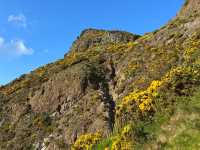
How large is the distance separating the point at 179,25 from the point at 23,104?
16427mm

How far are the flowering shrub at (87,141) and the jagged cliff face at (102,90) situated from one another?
285 millimetres

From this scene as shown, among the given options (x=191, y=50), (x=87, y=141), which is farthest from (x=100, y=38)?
(x=87, y=141)

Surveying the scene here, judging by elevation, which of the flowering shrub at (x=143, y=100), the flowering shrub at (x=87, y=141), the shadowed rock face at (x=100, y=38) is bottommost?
the flowering shrub at (x=87, y=141)

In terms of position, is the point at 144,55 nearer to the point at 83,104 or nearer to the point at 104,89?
the point at 104,89

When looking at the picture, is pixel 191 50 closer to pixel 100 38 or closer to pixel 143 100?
pixel 143 100

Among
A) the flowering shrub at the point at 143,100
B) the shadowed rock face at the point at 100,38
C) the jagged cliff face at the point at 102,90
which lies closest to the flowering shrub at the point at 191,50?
the jagged cliff face at the point at 102,90

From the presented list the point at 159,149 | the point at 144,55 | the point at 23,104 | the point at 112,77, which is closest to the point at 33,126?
the point at 23,104

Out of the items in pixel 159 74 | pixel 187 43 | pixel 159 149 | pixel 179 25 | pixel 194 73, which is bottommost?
pixel 159 149

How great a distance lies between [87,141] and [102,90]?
9.24 metres

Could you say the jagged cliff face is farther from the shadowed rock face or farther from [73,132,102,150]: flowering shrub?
the shadowed rock face

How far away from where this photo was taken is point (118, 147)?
22312mm

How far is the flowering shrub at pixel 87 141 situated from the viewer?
27500 millimetres

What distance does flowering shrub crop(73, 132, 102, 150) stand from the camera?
2750 cm

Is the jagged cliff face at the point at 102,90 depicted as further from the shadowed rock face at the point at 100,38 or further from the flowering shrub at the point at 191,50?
the shadowed rock face at the point at 100,38
